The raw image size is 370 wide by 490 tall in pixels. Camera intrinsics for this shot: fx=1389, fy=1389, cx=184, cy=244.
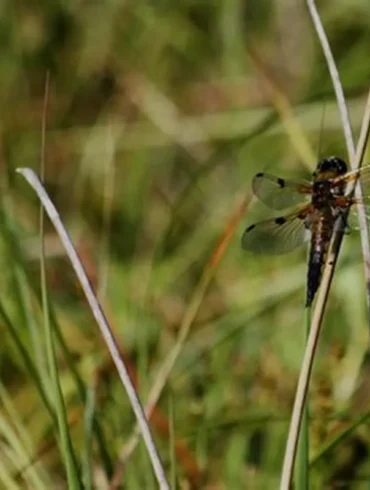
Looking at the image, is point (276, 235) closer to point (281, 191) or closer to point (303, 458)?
point (281, 191)

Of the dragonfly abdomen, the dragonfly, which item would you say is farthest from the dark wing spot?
the dragonfly abdomen

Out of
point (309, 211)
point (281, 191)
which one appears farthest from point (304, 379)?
point (281, 191)

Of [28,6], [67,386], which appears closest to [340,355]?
[67,386]

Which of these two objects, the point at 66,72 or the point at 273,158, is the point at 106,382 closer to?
the point at 273,158

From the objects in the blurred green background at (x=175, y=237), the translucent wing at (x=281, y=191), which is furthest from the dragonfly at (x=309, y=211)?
the blurred green background at (x=175, y=237)

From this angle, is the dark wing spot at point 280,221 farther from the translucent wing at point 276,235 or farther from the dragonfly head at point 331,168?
the dragonfly head at point 331,168

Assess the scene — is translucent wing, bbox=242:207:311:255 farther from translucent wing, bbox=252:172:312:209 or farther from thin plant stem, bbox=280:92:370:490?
thin plant stem, bbox=280:92:370:490

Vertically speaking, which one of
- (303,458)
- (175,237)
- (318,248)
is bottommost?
(303,458)
